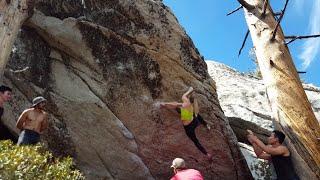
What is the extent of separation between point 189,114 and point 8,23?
461 centimetres

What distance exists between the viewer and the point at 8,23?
897cm

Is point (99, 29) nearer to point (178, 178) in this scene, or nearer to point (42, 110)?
point (42, 110)

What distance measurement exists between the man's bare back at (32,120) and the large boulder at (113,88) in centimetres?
114

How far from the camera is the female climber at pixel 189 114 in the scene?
11062 millimetres

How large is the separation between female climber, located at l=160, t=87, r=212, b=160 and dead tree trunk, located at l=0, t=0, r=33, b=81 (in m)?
4.04

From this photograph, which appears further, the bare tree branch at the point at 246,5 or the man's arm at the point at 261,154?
the bare tree branch at the point at 246,5

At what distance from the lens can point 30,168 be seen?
6.80 meters

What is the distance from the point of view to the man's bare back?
10039 mm

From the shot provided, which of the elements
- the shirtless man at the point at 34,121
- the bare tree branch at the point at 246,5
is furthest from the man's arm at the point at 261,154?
the shirtless man at the point at 34,121

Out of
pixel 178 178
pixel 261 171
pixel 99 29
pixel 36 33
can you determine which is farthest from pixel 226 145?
pixel 36 33

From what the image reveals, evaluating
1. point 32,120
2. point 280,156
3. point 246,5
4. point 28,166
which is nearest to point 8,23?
point 32,120

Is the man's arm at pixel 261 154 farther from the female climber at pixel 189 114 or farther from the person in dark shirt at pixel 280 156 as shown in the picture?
the female climber at pixel 189 114

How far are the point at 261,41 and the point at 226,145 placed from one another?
281cm

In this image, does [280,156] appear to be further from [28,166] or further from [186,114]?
[28,166]
